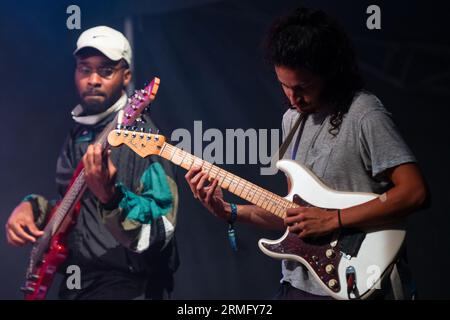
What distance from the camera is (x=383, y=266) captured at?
278 centimetres

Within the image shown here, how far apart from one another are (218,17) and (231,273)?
148 centimetres

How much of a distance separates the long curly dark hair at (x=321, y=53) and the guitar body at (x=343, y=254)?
292mm

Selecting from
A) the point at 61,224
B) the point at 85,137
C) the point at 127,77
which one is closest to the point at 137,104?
the point at 127,77

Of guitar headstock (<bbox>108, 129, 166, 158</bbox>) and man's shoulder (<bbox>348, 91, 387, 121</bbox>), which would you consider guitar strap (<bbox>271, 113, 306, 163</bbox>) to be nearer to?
man's shoulder (<bbox>348, 91, 387, 121</bbox>)

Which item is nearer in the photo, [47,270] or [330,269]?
[330,269]

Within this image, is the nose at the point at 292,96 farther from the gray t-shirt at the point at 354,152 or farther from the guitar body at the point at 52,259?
the guitar body at the point at 52,259

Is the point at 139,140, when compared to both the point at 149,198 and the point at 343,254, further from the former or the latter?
the point at 343,254

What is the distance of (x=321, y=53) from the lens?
293 cm

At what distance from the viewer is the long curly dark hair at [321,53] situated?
9.51 feet

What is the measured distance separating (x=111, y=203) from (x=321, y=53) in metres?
1.41

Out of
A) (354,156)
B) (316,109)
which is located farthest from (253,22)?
(354,156)

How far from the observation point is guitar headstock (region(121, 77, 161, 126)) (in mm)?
3422

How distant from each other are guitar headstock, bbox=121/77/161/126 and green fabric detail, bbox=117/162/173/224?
305mm

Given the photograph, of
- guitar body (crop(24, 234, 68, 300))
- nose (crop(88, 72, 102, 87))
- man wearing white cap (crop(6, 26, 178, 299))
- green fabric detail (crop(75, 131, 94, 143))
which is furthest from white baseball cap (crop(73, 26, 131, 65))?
guitar body (crop(24, 234, 68, 300))
